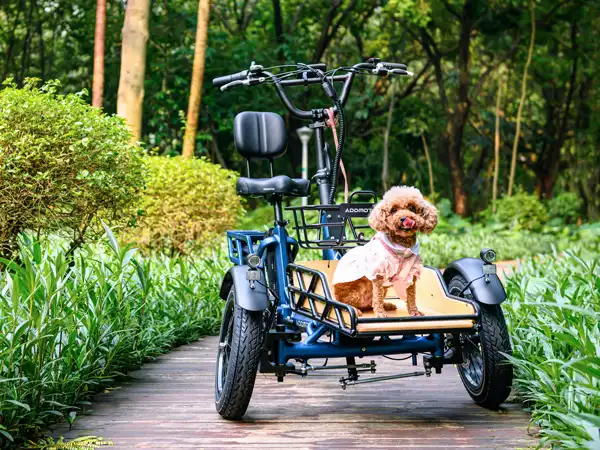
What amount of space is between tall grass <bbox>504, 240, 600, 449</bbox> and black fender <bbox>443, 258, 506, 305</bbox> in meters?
0.15

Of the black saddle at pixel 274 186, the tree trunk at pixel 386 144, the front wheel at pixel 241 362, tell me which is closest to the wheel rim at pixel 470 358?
the black saddle at pixel 274 186

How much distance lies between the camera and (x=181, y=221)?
35.1ft

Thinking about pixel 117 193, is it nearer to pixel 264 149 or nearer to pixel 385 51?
pixel 264 149

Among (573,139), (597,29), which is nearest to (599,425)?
(597,29)

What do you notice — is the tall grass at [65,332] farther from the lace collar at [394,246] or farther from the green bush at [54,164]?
the lace collar at [394,246]

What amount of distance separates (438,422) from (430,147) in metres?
22.6

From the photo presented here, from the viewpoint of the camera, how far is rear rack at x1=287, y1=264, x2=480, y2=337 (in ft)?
12.9

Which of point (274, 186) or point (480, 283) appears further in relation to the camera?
point (274, 186)

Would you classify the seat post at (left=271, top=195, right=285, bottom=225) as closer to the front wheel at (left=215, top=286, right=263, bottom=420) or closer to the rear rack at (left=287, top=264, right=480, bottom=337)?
the rear rack at (left=287, top=264, right=480, bottom=337)

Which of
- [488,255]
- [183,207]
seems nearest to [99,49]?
[183,207]

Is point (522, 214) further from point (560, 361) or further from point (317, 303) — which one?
point (560, 361)

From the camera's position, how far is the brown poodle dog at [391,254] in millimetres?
4012

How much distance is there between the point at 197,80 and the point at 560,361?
448 inches

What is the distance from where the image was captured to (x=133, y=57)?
36.4 feet
